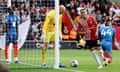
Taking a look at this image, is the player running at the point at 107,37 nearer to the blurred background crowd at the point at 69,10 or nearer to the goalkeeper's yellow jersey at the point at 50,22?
the goalkeeper's yellow jersey at the point at 50,22

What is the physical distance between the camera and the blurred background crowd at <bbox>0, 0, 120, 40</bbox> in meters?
16.8

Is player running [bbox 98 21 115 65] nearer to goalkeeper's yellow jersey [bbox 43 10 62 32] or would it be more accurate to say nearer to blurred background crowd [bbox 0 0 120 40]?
goalkeeper's yellow jersey [bbox 43 10 62 32]

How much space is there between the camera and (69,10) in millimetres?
28406

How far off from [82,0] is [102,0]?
1.64 meters

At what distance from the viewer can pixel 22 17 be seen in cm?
1878

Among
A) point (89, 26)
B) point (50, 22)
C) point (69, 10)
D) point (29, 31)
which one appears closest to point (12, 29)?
point (50, 22)

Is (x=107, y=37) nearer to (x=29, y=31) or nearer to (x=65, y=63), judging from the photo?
(x=65, y=63)

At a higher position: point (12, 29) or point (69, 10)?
point (69, 10)

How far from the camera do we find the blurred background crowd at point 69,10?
16.8 metres

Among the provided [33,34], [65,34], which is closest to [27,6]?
[33,34]

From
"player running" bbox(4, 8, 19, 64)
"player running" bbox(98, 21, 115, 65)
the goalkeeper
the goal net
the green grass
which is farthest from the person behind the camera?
the goal net

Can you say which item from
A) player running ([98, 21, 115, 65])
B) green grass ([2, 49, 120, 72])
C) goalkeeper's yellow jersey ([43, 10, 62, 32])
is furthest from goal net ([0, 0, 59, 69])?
player running ([98, 21, 115, 65])

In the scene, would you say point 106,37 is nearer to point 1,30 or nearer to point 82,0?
point 1,30

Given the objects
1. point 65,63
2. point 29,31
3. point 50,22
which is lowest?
point 65,63
